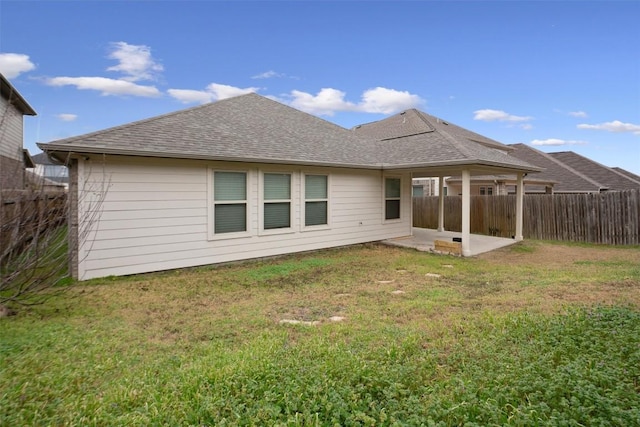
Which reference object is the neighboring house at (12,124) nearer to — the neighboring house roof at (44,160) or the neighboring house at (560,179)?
the neighboring house roof at (44,160)

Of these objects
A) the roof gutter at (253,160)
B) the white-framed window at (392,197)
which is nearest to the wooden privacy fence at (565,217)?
the roof gutter at (253,160)

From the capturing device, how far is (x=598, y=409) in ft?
7.93

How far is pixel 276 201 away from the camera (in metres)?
9.54

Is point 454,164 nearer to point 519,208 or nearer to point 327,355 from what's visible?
point 519,208

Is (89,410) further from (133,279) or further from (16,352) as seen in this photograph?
(133,279)

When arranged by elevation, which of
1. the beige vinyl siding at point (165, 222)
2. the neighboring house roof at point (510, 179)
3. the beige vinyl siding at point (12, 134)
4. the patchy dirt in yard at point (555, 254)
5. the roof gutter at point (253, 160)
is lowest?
the patchy dirt in yard at point (555, 254)

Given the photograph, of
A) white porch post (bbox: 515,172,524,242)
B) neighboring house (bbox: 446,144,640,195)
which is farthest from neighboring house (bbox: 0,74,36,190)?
Answer: neighboring house (bbox: 446,144,640,195)

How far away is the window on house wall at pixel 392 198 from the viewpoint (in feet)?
40.8

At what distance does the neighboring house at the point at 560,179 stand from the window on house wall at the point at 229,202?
16.0 meters

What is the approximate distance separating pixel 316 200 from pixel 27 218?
22.4ft

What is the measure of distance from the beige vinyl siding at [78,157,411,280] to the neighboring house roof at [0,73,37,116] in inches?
511

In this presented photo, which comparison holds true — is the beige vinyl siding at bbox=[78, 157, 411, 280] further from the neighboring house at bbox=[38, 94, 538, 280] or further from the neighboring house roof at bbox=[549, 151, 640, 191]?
the neighboring house roof at bbox=[549, 151, 640, 191]

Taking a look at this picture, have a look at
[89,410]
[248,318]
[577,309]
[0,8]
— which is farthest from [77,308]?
[0,8]

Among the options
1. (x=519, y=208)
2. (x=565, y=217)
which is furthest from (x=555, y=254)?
(x=565, y=217)
